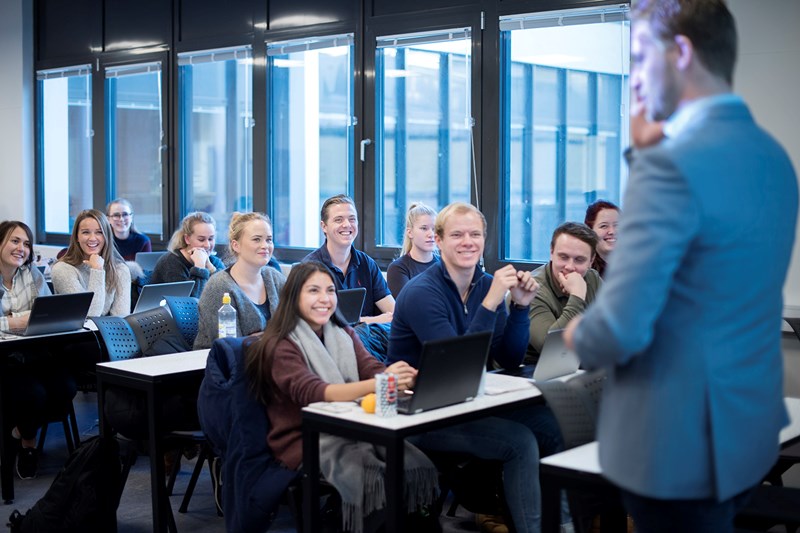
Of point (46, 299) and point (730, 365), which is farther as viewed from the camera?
point (46, 299)

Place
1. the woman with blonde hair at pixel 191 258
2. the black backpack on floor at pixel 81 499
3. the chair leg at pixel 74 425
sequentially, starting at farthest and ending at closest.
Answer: the woman with blonde hair at pixel 191 258, the chair leg at pixel 74 425, the black backpack on floor at pixel 81 499

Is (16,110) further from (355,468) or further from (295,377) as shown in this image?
(355,468)

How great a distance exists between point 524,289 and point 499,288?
0.17 meters

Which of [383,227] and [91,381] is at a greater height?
[383,227]

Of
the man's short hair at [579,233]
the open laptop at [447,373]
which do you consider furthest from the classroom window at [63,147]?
the open laptop at [447,373]

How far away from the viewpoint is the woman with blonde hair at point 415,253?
19.0ft

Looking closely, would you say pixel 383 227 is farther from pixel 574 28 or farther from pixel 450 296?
pixel 450 296

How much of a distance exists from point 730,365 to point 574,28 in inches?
Result: 189

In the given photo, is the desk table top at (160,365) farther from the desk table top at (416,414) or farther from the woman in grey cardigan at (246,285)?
the desk table top at (416,414)

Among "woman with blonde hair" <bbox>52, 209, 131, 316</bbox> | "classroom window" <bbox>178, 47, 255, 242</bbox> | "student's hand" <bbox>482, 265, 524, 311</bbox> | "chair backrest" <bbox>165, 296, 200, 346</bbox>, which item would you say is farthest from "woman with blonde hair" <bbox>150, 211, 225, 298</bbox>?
"student's hand" <bbox>482, 265, 524, 311</bbox>

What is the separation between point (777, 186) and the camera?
5.60 ft

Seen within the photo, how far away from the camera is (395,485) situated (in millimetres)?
2871

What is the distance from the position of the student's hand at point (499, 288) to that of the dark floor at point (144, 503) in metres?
1.13

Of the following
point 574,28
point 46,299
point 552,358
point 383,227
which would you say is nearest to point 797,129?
point 574,28
